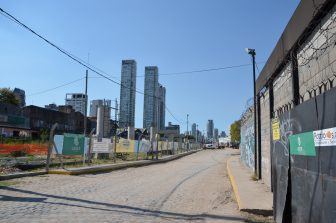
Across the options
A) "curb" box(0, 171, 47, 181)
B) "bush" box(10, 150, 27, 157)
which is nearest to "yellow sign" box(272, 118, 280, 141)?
"curb" box(0, 171, 47, 181)

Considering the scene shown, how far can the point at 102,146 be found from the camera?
30.2m

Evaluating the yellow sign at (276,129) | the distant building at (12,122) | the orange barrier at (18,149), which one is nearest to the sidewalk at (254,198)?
the yellow sign at (276,129)

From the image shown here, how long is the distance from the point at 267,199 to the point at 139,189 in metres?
5.07

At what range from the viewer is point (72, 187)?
15258 mm

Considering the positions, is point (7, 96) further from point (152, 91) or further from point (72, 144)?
point (72, 144)

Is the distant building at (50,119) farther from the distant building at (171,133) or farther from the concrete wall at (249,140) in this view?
the concrete wall at (249,140)

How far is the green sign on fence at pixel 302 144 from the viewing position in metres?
6.29

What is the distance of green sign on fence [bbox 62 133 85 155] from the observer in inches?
926

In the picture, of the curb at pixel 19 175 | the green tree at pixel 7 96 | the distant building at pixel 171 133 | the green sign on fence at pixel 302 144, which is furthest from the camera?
the distant building at pixel 171 133

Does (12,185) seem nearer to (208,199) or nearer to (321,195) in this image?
(208,199)

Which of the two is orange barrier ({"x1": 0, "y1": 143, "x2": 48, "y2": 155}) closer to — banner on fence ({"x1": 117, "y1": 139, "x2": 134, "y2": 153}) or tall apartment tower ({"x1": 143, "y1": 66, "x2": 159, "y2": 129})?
banner on fence ({"x1": 117, "y1": 139, "x2": 134, "y2": 153})

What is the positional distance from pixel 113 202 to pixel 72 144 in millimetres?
12743

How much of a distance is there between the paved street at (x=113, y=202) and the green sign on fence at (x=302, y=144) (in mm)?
2945

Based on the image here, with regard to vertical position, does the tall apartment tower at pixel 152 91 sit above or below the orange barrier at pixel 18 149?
above
